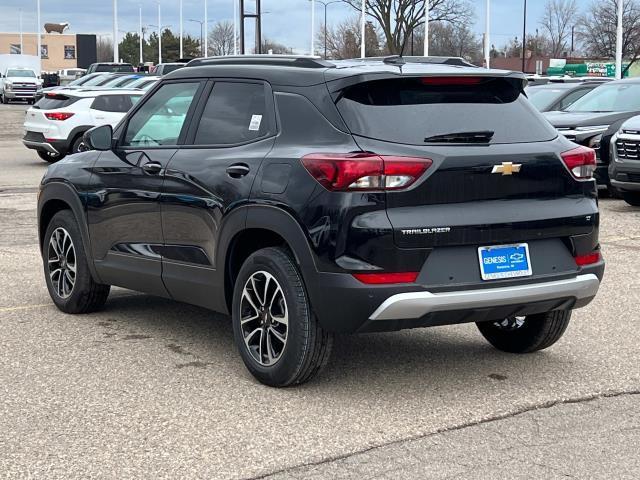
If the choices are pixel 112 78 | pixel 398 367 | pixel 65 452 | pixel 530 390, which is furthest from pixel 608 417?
pixel 112 78

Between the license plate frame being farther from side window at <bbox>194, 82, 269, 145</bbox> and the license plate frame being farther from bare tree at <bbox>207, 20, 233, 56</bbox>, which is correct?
bare tree at <bbox>207, 20, 233, 56</bbox>

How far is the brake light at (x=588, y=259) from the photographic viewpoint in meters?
5.61

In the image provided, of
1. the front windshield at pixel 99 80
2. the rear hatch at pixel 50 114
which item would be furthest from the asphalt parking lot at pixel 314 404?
the front windshield at pixel 99 80

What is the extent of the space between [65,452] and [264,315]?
1.41 m

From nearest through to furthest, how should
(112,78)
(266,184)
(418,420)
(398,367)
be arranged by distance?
1. (418,420)
2. (266,184)
3. (398,367)
4. (112,78)

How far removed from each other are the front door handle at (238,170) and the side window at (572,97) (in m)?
13.8

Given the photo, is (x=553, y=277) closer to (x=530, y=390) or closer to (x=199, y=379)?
(x=530, y=390)

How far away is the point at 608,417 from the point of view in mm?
5066

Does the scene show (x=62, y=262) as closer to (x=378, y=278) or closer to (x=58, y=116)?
(x=378, y=278)

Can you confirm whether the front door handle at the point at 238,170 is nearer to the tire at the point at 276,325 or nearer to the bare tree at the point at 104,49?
the tire at the point at 276,325

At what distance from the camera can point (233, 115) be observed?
6.00 m

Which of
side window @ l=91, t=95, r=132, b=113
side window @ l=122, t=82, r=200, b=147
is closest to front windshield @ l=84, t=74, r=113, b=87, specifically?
side window @ l=91, t=95, r=132, b=113

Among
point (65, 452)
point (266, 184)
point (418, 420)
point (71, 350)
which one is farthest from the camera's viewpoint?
point (71, 350)

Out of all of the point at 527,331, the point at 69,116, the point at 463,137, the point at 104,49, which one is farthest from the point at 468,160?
the point at 104,49
